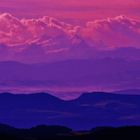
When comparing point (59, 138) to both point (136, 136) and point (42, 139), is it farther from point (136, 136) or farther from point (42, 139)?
point (136, 136)

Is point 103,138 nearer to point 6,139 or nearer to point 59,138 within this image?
point 59,138

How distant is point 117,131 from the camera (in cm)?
18725

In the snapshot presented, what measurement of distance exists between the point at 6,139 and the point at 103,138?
80.4ft

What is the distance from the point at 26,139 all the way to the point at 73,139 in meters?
11.2

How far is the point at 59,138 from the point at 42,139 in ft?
14.8

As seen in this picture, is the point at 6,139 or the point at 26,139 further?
the point at 26,139

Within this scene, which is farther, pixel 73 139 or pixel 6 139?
pixel 73 139

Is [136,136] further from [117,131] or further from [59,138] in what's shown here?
[59,138]

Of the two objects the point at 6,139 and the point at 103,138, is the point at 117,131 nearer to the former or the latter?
the point at 103,138

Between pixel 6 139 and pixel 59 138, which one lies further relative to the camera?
pixel 59 138

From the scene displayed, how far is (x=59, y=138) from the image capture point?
18350cm

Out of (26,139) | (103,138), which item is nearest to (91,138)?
(103,138)

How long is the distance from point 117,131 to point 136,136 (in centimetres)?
539

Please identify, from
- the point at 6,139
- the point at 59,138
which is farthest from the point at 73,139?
the point at 6,139
